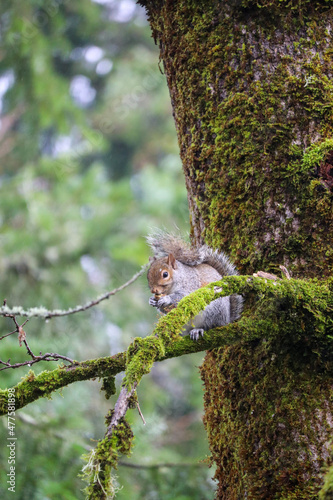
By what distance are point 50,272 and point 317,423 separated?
9.64ft

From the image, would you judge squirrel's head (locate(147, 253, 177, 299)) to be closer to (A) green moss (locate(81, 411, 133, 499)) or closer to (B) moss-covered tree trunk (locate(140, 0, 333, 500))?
(B) moss-covered tree trunk (locate(140, 0, 333, 500))

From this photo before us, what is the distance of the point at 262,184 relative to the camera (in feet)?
4.61

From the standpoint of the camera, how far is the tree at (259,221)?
1.15 metres

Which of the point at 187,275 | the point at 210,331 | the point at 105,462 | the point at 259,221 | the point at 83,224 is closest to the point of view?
the point at 105,462

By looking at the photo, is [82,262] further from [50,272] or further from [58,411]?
[58,411]

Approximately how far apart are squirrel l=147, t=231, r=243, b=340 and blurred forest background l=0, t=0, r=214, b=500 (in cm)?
11

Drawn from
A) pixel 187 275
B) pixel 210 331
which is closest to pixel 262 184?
pixel 210 331

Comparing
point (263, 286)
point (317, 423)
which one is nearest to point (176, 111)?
A: point (263, 286)

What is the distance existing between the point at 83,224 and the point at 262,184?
9.64 feet

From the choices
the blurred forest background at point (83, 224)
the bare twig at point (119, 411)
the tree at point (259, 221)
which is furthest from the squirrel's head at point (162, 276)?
the bare twig at point (119, 411)

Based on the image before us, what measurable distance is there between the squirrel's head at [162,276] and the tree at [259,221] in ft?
0.98

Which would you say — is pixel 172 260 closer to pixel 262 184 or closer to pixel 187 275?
pixel 187 275

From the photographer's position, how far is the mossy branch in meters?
0.96

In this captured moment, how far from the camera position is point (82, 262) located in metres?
4.09
